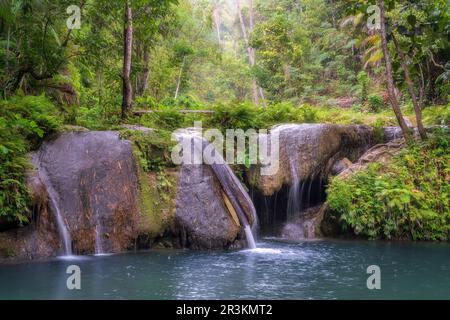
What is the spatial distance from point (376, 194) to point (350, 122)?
4354 mm

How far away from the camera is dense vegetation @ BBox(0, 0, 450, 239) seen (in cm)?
1077

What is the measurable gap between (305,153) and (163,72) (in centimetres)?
1120

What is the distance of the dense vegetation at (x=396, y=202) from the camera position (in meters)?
11.7

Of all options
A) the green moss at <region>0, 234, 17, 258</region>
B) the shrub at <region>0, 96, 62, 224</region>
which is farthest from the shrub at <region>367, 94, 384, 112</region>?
the green moss at <region>0, 234, 17, 258</region>

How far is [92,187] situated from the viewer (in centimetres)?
988

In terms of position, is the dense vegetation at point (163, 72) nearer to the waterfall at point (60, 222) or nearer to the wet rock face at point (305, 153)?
the waterfall at point (60, 222)

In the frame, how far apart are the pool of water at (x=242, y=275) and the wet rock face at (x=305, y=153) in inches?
108

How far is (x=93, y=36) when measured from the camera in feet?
41.9

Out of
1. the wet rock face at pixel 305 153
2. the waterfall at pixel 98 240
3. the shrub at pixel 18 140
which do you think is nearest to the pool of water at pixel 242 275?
the waterfall at pixel 98 240

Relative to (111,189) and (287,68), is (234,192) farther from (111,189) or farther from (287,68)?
(287,68)

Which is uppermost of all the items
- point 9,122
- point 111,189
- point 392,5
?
point 392,5

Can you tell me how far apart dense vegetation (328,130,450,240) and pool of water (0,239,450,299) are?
133 centimetres
